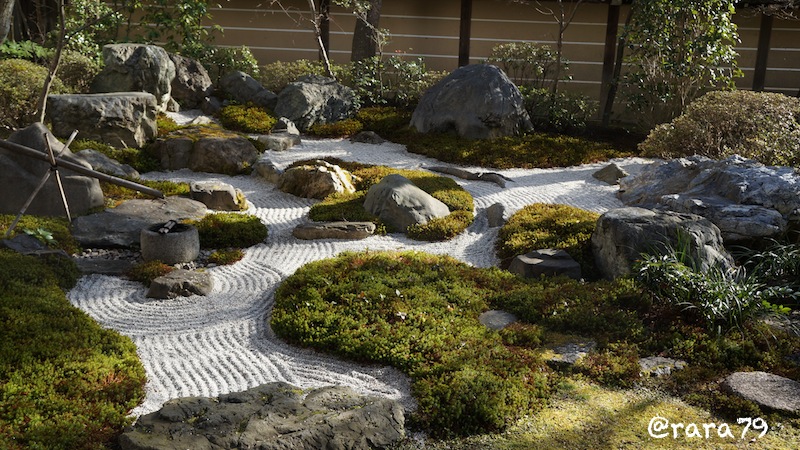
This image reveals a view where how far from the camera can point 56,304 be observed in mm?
8172

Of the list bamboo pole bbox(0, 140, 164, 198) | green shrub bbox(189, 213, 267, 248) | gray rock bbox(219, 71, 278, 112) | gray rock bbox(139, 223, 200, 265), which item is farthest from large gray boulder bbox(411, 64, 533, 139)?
bamboo pole bbox(0, 140, 164, 198)

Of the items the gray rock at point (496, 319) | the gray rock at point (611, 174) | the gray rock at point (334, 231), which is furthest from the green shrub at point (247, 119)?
the gray rock at point (496, 319)

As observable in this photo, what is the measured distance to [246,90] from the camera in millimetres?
19359

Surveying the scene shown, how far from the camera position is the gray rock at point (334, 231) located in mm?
11477

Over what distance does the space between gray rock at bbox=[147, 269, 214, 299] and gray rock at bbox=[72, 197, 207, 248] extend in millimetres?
1605

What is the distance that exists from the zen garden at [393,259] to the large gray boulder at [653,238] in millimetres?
36

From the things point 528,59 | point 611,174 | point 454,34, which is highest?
point 454,34

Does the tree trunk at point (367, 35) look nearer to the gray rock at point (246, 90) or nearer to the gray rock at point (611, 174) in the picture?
the gray rock at point (246, 90)

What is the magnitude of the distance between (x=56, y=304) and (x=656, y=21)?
1484 cm

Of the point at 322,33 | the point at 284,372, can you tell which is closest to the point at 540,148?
the point at 322,33

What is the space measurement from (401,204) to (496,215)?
5.19 feet

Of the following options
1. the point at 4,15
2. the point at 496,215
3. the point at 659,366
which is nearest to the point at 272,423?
the point at 659,366

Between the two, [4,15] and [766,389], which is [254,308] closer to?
[4,15]

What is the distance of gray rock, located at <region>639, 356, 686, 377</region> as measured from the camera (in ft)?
24.2
